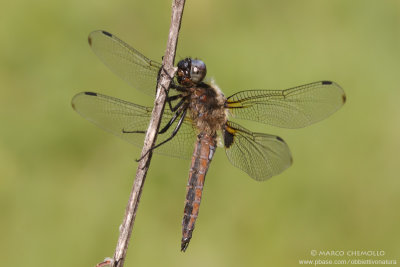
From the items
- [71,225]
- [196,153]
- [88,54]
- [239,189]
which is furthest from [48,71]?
[196,153]

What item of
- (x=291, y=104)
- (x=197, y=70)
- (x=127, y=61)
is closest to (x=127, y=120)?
(x=127, y=61)

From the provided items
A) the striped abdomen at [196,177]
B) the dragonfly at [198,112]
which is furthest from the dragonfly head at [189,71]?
the striped abdomen at [196,177]

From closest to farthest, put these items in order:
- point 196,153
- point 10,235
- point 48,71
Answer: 1. point 196,153
2. point 10,235
3. point 48,71

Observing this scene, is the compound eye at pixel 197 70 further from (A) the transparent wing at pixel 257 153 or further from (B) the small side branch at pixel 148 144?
(B) the small side branch at pixel 148 144

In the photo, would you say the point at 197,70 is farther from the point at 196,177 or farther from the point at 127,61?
the point at 196,177

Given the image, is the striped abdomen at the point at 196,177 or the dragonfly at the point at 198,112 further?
the dragonfly at the point at 198,112

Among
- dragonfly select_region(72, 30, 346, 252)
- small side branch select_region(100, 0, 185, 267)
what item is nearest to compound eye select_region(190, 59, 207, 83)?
dragonfly select_region(72, 30, 346, 252)

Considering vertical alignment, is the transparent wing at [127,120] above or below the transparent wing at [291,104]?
below

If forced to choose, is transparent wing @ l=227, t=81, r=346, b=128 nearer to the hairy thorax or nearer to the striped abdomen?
the hairy thorax

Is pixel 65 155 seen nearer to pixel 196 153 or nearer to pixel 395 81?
pixel 196 153
